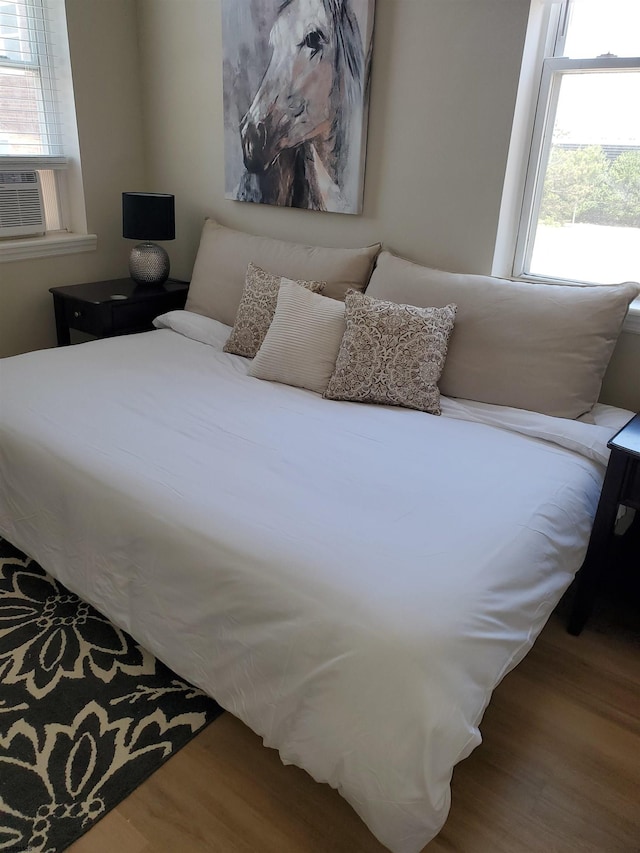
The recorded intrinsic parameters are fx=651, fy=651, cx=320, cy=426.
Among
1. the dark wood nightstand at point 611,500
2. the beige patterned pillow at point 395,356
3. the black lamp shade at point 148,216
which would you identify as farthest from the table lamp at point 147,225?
the dark wood nightstand at point 611,500

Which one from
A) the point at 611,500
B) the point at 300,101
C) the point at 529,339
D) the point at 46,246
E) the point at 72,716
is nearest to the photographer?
the point at 72,716

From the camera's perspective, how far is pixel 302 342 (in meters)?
2.36

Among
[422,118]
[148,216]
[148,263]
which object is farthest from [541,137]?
[148,263]

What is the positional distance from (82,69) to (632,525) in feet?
10.3

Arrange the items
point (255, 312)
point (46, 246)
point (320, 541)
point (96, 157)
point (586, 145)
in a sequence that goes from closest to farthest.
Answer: point (320, 541) < point (586, 145) < point (255, 312) < point (46, 246) < point (96, 157)

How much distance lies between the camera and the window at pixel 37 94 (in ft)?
9.66

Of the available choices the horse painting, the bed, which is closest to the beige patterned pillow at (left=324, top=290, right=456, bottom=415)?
the bed

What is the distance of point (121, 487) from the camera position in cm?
170

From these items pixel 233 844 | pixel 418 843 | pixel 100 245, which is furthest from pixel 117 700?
pixel 100 245

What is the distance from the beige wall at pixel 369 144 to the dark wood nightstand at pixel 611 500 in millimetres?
603

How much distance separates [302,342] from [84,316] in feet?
4.26

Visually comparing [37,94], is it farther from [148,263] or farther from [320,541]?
[320,541]

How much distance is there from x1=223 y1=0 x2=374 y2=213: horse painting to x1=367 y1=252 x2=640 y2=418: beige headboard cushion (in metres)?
0.74

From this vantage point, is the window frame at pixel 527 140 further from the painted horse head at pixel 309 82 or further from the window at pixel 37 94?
the window at pixel 37 94
